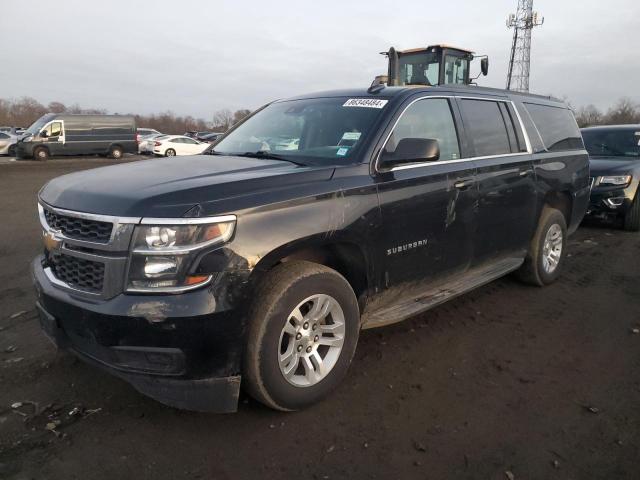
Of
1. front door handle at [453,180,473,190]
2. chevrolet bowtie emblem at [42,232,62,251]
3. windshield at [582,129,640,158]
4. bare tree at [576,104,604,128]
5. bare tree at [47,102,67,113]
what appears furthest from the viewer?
bare tree at [47,102,67,113]

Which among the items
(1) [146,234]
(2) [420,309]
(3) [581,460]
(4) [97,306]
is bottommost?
(3) [581,460]

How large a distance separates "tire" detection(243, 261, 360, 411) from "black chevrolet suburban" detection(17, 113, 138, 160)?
973 inches

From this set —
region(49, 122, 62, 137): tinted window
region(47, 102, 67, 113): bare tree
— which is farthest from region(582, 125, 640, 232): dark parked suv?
region(47, 102, 67, 113): bare tree

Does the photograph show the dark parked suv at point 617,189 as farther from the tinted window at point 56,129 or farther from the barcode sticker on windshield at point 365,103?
the tinted window at point 56,129

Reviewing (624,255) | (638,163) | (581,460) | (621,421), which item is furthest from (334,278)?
(638,163)

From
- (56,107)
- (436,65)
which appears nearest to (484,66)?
(436,65)

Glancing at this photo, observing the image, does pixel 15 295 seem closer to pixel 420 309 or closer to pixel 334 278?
pixel 334 278

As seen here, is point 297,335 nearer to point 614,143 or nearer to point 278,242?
point 278,242

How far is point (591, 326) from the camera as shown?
14.0 ft

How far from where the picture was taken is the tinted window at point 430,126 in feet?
11.7

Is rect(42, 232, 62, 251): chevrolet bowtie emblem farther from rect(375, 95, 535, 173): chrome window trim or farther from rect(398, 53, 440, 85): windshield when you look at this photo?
rect(398, 53, 440, 85): windshield

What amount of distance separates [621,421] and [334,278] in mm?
1866

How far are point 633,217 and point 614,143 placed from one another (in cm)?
192

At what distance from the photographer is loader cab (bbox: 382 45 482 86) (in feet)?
44.1
